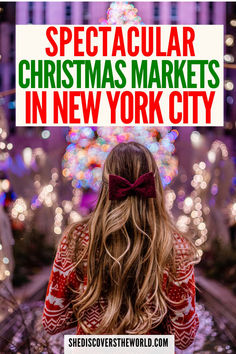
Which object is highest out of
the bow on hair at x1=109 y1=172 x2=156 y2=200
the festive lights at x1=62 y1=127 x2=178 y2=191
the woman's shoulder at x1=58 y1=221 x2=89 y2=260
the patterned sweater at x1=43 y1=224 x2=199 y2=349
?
the festive lights at x1=62 y1=127 x2=178 y2=191

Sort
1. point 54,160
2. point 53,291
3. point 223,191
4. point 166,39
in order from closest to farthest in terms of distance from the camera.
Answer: point 53,291, point 166,39, point 54,160, point 223,191

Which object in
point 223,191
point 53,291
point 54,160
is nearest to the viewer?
point 53,291

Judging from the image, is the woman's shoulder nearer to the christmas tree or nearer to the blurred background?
the blurred background

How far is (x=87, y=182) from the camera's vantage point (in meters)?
2.40

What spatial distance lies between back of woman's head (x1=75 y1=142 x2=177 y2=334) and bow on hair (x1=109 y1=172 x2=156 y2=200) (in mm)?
20

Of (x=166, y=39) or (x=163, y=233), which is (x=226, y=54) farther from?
(x=163, y=233)

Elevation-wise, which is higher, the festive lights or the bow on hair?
the festive lights

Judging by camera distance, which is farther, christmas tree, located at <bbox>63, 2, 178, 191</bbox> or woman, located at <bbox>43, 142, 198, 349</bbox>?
christmas tree, located at <bbox>63, 2, 178, 191</bbox>

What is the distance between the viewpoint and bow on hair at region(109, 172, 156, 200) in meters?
1.75

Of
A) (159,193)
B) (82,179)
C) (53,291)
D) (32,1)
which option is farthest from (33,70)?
(53,291)

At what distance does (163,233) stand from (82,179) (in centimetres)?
75

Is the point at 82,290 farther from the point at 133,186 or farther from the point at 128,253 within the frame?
the point at 133,186

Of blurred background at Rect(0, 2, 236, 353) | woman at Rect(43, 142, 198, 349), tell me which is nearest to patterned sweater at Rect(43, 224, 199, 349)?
woman at Rect(43, 142, 198, 349)

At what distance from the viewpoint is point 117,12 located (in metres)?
2.35
